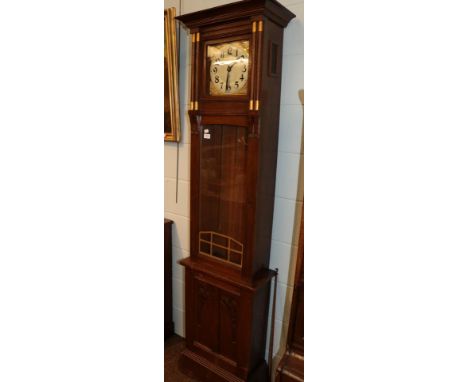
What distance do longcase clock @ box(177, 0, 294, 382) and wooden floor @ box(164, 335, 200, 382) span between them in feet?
0.26

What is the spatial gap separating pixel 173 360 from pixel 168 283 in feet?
1.66

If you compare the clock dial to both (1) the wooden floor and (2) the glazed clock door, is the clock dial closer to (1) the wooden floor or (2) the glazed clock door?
(2) the glazed clock door

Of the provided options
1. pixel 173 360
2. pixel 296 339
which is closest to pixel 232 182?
pixel 296 339

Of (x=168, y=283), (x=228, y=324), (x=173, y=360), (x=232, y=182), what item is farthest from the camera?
(x=168, y=283)

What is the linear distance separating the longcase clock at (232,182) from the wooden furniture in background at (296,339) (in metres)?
0.33

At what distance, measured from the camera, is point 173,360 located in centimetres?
224

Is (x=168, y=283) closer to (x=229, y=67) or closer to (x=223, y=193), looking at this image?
(x=223, y=193)

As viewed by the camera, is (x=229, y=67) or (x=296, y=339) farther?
(x=229, y=67)

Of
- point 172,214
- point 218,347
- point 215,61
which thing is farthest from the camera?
point 172,214
